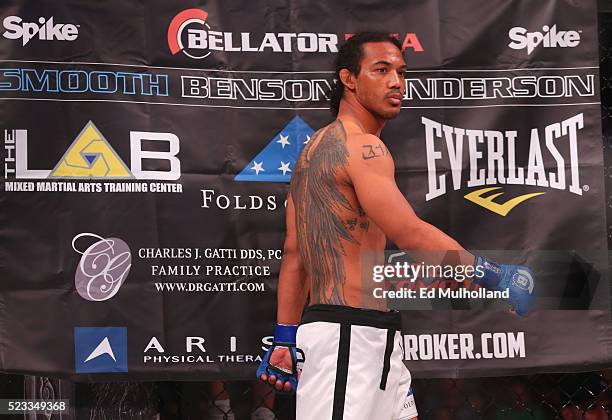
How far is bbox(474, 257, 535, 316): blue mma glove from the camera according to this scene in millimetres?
3170

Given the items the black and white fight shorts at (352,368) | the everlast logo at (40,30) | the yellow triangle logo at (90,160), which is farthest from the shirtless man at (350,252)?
the everlast logo at (40,30)

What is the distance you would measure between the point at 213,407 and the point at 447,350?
1.01 meters

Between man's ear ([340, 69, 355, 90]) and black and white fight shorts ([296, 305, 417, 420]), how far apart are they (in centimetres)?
77

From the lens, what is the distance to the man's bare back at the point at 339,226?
3260mm

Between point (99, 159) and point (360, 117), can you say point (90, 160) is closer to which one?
point (99, 159)

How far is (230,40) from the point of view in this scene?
13.4 feet

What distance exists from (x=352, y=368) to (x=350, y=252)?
37cm

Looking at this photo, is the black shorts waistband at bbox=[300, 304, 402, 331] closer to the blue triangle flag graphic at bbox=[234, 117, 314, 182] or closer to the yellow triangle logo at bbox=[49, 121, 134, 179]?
the blue triangle flag graphic at bbox=[234, 117, 314, 182]

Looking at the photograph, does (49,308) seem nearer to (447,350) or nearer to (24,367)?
(24,367)

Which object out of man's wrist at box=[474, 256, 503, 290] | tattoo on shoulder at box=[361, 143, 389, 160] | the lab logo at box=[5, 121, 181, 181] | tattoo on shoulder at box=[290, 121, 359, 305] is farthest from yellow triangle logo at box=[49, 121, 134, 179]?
man's wrist at box=[474, 256, 503, 290]

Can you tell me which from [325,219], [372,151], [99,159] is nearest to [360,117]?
[372,151]

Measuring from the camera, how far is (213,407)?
431cm

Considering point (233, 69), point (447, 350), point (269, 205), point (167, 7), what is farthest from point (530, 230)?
point (167, 7)

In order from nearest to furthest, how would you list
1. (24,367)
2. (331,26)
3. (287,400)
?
(24,367)
(331,26)
(287,400)
